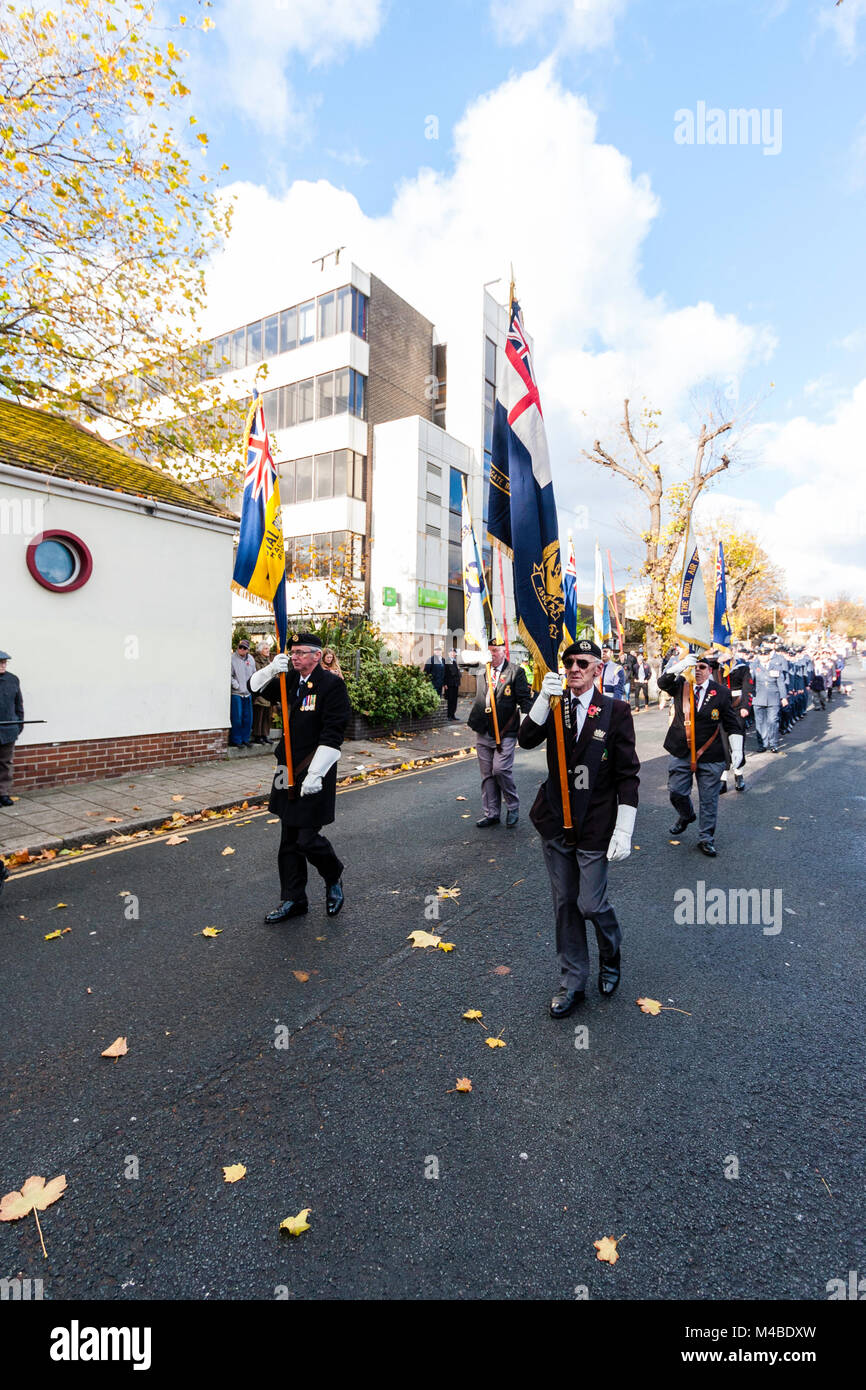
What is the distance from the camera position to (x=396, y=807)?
8445mm

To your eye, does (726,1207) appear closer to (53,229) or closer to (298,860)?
(298,860)

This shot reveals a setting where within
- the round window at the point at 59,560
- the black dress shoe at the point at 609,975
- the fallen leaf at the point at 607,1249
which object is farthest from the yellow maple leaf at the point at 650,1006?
the round window at the point at 59,560

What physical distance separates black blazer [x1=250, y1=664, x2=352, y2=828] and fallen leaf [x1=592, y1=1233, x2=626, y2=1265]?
123 inches

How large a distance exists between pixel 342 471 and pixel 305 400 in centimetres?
424

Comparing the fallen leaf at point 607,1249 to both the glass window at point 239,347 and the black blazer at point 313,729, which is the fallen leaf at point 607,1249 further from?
the glass window at point 239,347

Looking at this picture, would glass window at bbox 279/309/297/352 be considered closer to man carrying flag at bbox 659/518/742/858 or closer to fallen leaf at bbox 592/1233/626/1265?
man carrying flag at bbox 659/518/742/858

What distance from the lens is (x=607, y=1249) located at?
2.16 meters

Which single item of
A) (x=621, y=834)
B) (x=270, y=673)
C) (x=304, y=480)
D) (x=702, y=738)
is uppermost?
(x=304, y=480)

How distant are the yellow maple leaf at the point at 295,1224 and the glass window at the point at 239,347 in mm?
36155

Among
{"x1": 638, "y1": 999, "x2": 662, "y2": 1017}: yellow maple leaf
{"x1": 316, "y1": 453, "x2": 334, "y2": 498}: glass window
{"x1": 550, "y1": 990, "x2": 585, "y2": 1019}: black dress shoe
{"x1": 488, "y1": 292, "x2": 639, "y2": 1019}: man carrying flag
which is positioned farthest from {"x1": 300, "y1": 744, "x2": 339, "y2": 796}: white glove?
{"x1": 316, "y1": 453, "x2": 334, "y2": 498}: glass window

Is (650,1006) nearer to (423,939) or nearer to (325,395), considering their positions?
(423,939)

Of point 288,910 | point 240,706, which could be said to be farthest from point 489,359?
point 288,910

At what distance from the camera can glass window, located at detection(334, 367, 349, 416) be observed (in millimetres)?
29016
